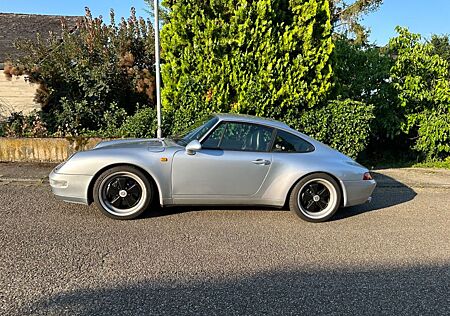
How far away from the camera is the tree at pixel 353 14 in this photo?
1639 cm

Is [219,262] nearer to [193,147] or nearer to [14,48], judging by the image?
[193,147]

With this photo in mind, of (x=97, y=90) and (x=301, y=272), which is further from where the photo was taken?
(x=97, y=90)

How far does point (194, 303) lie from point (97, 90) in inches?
275

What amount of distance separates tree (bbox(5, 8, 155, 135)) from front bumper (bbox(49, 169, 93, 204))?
432cm

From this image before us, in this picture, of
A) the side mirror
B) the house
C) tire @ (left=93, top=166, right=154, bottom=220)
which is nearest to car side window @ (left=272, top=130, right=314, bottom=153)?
the side mirror

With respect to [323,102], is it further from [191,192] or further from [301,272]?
[301,272]

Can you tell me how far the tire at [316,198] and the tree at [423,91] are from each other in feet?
16.1

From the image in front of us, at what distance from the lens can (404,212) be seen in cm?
492

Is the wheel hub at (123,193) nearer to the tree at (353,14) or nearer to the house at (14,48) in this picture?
the house at (14,48)

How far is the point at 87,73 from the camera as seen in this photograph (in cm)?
838

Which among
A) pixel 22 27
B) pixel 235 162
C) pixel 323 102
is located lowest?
pixel 235 162

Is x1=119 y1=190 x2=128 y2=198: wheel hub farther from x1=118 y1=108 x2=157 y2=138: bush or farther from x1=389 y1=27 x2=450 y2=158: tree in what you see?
x1=389 y1=27 x2=450 y2=158: tree

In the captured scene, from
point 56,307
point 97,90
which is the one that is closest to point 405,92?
point 97,90

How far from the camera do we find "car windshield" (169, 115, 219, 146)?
14.4ft
